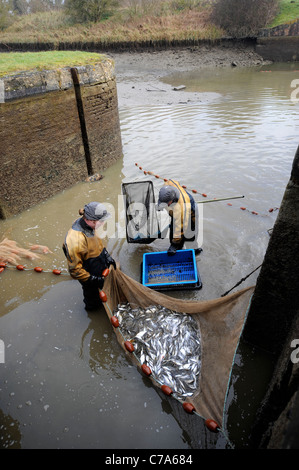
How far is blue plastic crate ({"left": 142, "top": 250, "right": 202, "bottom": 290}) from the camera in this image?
Result: 5.72 m

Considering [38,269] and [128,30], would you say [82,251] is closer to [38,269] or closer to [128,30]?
[38,269]

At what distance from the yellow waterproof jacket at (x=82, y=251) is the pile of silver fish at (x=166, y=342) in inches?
33.3

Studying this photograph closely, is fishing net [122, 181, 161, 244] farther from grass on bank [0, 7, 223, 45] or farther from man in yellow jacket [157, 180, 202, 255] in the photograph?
grass on bank [0, 7, 223, 45]

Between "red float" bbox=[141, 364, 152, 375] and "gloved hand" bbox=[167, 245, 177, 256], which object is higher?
"gloved hand" bbox=[167, 245, 177, 256]

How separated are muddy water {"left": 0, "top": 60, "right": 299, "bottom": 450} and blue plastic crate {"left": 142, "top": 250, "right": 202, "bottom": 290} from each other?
1.05ft

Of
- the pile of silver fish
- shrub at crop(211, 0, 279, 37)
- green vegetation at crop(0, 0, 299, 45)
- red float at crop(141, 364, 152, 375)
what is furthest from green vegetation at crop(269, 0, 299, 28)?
red float at crop(141, 364, 152, 375)

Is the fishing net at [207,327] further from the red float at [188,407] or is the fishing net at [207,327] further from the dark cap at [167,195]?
the dark cap at [167,195]

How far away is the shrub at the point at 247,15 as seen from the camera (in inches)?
1028

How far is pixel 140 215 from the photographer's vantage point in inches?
247

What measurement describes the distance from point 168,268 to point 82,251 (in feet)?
7.23

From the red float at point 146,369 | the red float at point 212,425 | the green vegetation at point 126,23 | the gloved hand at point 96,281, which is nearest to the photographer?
the red float at point 212,425

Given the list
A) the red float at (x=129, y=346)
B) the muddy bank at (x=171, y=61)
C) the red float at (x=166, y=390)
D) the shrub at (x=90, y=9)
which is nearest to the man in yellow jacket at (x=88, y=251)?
the red float at (x=129, y=346)

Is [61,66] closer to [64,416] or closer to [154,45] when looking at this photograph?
[64,416]
